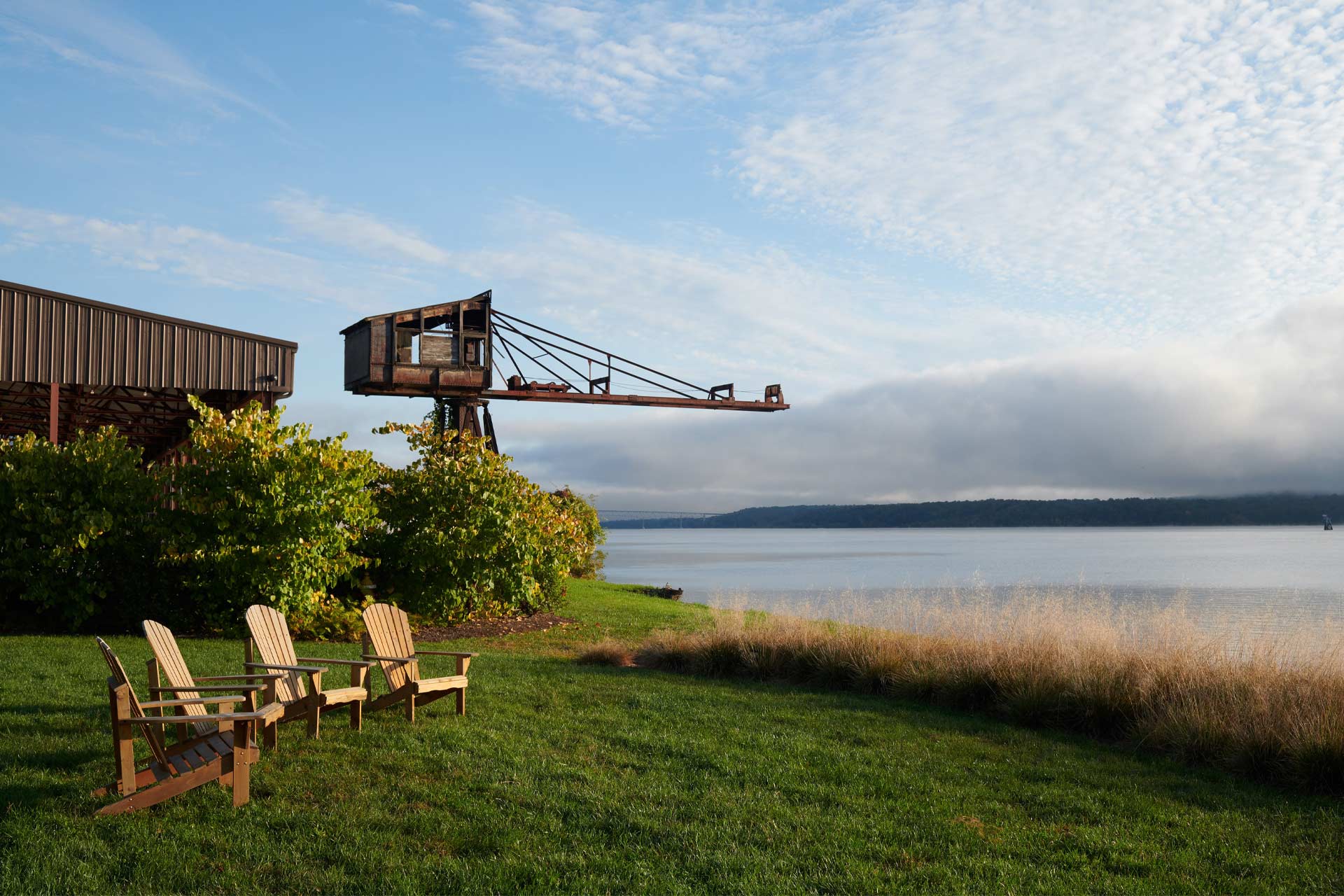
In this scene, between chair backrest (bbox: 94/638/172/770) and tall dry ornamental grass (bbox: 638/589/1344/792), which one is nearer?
chair backrest (bbox: 94/638/172/770)

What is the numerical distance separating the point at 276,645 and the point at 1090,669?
643cm

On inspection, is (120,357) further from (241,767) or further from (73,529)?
(241,767)

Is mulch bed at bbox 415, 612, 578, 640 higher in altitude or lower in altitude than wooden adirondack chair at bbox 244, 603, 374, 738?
lower

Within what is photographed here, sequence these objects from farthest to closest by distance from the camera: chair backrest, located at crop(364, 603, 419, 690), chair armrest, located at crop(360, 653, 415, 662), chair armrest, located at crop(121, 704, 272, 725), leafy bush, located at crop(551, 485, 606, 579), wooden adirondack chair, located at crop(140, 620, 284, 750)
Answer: leafy bush, located at crop(551, 485, 606, 579), chair backrest, located at crop(364, 603, 419, 690), chair armrest, located at crop(360, 653, 415, 662), wooden adirondack chair, located at crop(140, 620, 284, 750), chair armrest, located at crop(121, 704, 272, 725)

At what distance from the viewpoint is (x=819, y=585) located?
39281 mm

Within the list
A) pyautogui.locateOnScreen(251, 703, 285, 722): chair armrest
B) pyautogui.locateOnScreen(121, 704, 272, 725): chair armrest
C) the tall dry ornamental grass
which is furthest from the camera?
the tall dry ornamental grass

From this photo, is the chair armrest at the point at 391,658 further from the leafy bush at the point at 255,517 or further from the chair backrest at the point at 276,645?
the leafy bush at the point at 255,517

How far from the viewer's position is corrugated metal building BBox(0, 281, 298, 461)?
15969 mm

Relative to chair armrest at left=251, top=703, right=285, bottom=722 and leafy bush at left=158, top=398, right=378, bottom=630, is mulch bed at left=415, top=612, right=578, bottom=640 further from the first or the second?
chair armrest at left=251, top=703, right=285, bottom=722

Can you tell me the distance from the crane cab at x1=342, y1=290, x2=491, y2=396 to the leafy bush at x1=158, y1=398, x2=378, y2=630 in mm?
9989

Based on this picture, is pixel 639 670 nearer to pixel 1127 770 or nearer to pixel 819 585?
pixel 1127 770

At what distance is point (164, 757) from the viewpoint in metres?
5.19

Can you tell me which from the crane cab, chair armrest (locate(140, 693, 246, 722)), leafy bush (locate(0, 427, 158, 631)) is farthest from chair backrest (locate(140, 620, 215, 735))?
the crane cab

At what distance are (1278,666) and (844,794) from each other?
4.24 metres
